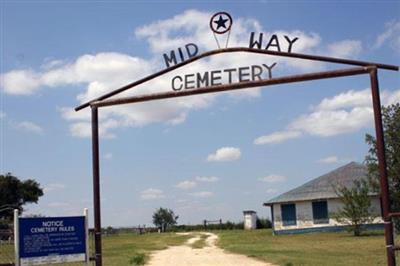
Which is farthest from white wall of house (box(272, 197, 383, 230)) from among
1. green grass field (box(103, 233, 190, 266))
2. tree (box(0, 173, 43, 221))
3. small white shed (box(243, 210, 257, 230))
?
tree (box(0, 173, 43, 221))

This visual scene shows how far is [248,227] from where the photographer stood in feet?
204

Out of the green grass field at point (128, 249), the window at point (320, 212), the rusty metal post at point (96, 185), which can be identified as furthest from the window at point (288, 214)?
the rusty metal post at point (96, 185)

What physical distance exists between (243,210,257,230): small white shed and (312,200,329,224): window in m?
17.0

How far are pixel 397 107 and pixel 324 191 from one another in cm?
3034

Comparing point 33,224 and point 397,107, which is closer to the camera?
point 33,224

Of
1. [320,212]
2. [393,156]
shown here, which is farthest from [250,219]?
[393,156]

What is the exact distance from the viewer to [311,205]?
1784 inches

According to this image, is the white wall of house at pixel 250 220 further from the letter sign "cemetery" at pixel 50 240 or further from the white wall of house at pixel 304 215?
the letter sign "cemetery" at pixel 50 240

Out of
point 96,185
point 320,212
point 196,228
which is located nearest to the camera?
point 96,185

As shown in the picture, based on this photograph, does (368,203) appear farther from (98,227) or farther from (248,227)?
(98,227)

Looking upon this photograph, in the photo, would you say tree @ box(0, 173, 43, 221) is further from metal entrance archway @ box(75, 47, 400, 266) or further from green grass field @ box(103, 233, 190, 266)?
metal entrance archway @ box(75, 47, 400, 266)

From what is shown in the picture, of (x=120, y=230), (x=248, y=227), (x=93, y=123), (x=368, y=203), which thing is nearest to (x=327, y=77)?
(x=93, y=123)

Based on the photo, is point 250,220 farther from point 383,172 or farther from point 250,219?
point 383,172

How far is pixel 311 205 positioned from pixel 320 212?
2.64 ft
